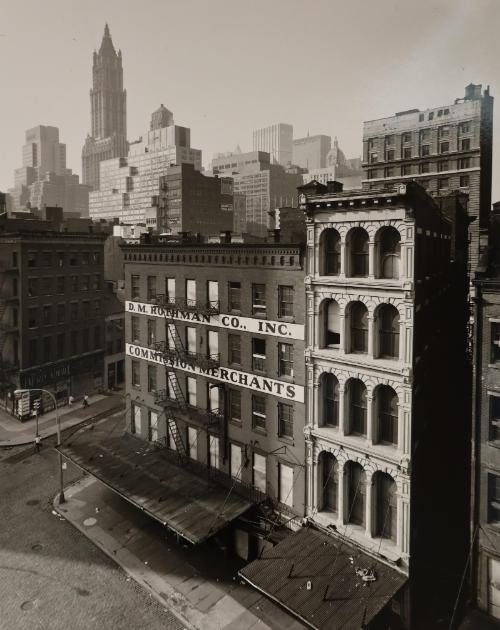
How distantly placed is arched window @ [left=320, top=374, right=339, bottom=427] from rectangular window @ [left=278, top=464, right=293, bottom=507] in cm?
418

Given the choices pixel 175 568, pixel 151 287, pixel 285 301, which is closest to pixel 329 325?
pixel 285 301

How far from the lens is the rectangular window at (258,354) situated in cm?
3112

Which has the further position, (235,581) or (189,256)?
(189,256)

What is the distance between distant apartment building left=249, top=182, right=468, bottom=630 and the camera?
2386 cm

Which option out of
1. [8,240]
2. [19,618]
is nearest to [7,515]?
[19,618]

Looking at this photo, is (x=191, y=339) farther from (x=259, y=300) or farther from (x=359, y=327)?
(x=359, y=327)

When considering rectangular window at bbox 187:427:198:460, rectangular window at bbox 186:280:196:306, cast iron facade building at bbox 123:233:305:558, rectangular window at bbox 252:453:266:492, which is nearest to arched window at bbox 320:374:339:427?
cast iron facade building at bbox 123:233:305:558

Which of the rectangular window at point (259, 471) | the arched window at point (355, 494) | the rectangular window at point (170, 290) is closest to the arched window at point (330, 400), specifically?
the arched window at point (355, 494)

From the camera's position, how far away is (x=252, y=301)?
3127 centimetres

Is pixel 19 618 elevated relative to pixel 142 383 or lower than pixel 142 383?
lower

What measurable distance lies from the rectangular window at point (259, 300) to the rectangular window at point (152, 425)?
13.2 m

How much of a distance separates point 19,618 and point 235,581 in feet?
37.3

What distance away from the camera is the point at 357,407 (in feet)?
88.7

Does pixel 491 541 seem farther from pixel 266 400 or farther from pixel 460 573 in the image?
pixel 266 400
